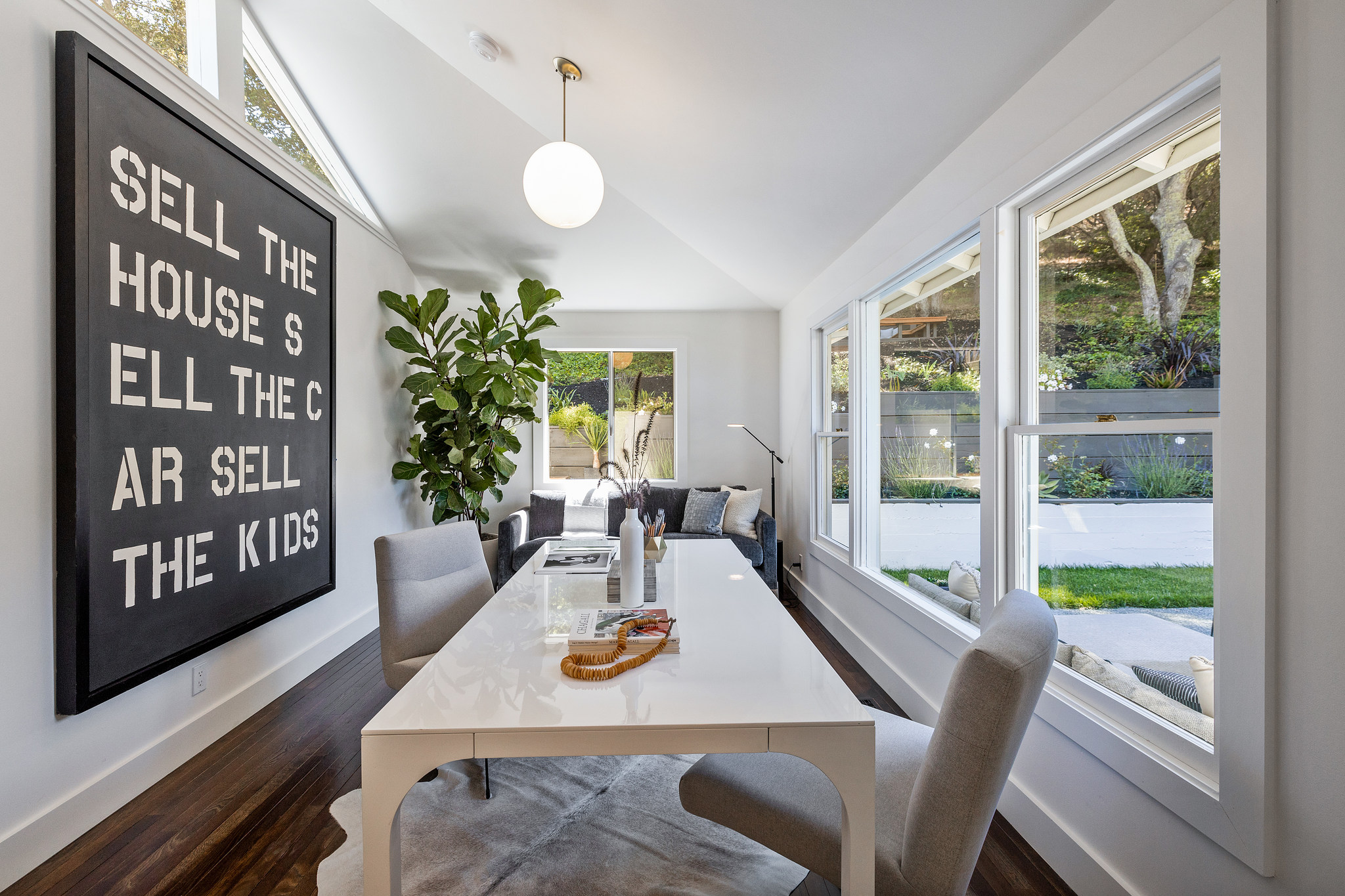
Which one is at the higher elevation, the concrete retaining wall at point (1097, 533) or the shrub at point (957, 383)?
the shrub at point (957, 383)

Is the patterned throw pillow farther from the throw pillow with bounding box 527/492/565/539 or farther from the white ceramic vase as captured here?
the throw pillow with bounding box 527/492/565/539

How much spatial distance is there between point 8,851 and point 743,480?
15.1 feet

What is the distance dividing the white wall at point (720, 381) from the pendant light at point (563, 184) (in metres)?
2.89

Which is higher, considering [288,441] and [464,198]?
[464,198]

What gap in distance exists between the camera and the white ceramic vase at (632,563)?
5.35 feet

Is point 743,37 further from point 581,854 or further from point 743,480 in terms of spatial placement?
point 743,480

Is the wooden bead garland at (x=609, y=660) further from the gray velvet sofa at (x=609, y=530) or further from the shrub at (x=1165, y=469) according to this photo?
the gray velvet sofa at (x=609, y=530)

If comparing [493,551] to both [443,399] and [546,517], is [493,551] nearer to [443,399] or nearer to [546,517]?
[546,517]

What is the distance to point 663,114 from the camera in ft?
8.68

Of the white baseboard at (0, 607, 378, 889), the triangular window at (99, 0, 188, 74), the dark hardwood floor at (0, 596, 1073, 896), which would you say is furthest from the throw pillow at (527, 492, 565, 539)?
the triangular window at (99, 0, 188, 74)

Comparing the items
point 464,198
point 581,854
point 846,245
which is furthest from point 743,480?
point 581,854

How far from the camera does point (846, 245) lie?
324cm

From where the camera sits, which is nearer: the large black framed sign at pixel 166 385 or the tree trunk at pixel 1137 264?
the tree trunk at pixel 1137 264

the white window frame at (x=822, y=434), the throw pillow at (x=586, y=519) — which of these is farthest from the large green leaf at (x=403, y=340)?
the white window frame at (x=822, y=434)
